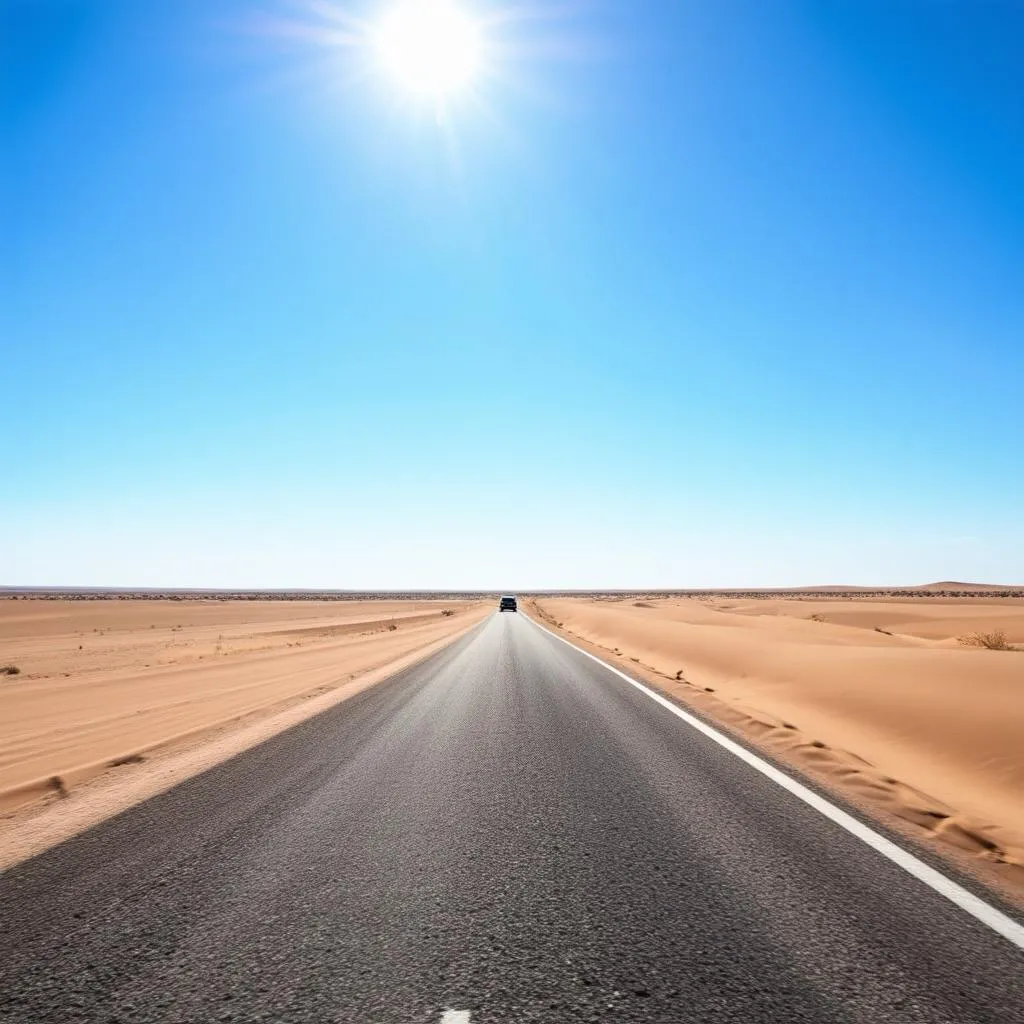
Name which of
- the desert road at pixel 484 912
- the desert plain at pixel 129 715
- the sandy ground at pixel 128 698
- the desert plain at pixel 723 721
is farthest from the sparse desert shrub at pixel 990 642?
the sandy ground at pixel 128 698

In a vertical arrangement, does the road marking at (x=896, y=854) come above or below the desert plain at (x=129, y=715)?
above

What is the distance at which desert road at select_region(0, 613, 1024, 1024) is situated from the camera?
2354mm

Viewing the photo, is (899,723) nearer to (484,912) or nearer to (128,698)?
(484,912)

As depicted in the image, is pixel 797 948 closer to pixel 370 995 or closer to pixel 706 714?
pixel 370 995

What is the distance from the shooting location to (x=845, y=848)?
13.1ft

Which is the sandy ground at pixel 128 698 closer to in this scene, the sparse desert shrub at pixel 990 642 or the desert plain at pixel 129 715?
the desert plain at pixel 129 715

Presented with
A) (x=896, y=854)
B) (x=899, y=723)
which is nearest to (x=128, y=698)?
(x=896, y=854)

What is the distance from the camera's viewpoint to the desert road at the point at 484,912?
2.35m

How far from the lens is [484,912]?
305 centimetres

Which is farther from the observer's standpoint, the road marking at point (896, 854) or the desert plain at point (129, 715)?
the desert plain at point (129, 715)

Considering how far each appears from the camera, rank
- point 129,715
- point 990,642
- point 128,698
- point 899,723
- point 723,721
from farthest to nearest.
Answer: point 990,642 → point 128,698 → point 129,715 → point 723,721 → point 899,723

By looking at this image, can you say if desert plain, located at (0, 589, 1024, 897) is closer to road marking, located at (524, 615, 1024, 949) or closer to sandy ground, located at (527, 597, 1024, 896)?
sandy ground, located at (527, 597, 1024, 896)

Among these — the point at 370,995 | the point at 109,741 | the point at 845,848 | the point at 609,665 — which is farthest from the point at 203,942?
the point at 609,665

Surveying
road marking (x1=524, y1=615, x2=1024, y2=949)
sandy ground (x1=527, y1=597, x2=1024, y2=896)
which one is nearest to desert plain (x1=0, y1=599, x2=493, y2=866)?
road marking (x1=524, y1=615, x2=1024, y2=949)
